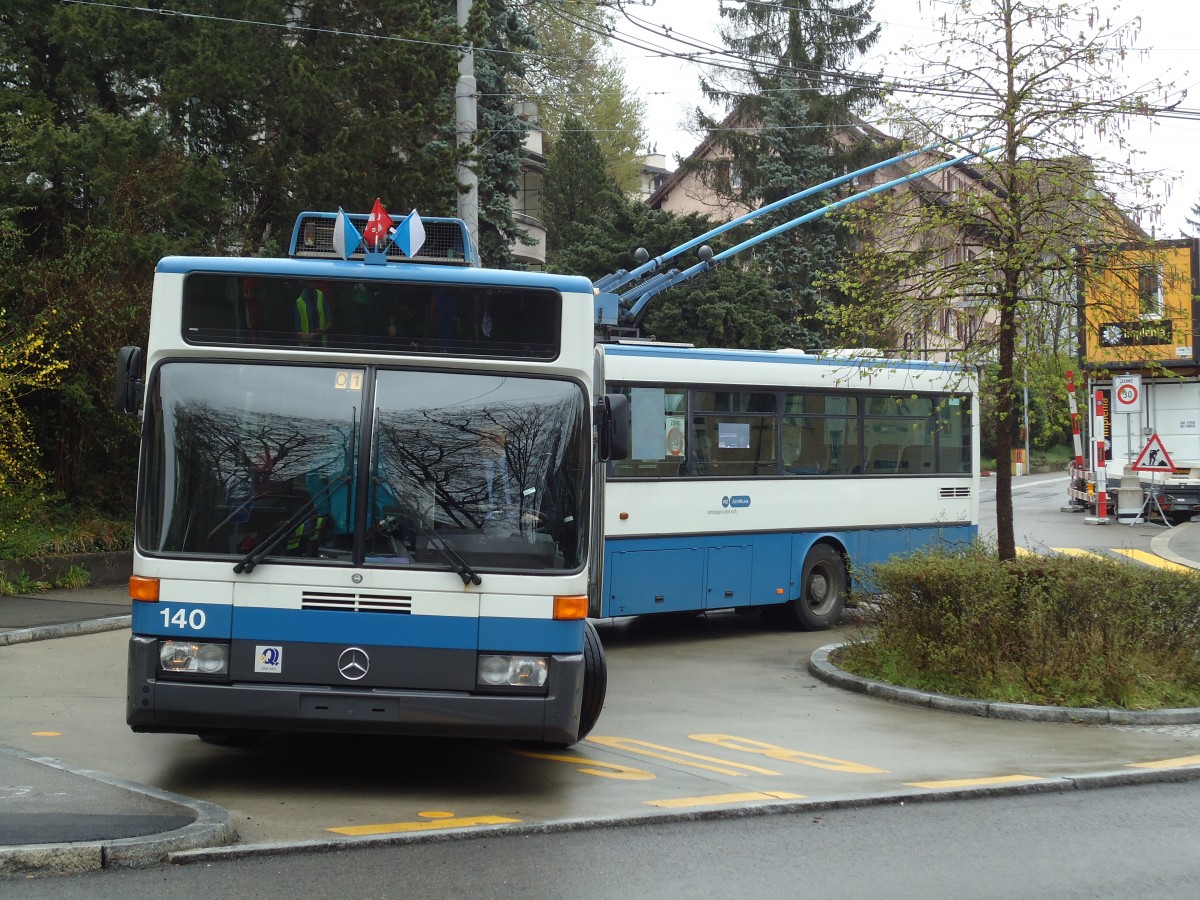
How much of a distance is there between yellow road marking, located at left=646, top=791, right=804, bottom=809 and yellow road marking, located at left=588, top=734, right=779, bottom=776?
2.10 feet

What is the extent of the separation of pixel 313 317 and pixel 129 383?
106 centimetres

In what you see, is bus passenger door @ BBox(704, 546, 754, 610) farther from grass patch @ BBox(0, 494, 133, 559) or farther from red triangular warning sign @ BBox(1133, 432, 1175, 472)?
red triangular warning sign @ BBox(1133, 432, 1175, 472)

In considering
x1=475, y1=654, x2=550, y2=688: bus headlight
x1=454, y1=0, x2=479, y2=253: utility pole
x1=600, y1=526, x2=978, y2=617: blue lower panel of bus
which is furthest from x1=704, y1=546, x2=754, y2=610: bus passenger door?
x1=475, y1=654, x2=550, y2=688: bus headlight

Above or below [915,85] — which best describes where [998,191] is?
below

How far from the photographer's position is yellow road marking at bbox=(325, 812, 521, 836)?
268 inches

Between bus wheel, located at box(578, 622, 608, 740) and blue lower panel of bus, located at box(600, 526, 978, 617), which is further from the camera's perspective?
blue lower panel of bus, located at box(600, 526, 978, 617)

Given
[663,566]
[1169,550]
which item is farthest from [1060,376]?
[1169,550]

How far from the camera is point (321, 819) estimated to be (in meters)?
7.09

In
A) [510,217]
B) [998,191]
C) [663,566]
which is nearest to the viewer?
[998,191]

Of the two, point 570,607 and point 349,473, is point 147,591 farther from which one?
point 570,607

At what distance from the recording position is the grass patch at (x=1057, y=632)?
10828mm

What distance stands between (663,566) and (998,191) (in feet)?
17.0

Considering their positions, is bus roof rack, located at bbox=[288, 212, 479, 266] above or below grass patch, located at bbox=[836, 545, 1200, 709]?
above

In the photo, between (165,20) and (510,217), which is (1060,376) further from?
(510,217)
